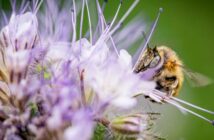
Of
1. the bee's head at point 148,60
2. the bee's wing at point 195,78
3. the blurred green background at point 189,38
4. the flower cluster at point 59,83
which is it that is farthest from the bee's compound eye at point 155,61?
the blurred green background at point 189,38

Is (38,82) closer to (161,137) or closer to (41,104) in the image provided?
(41,104)

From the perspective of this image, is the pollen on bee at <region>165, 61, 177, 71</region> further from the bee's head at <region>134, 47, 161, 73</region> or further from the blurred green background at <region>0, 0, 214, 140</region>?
the blurred green background at <region>0, 0, 214, 140</region>

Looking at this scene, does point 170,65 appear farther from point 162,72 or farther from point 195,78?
point 195,78

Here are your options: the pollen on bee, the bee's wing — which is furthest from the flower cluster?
the bee's wing

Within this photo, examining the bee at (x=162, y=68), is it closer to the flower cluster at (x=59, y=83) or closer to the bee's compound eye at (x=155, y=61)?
the bee's compound eye at (x=155, y=61)

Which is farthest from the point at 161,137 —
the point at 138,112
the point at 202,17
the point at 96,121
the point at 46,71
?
the point at 202,17

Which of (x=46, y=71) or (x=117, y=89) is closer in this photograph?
(x=117, y=89)
